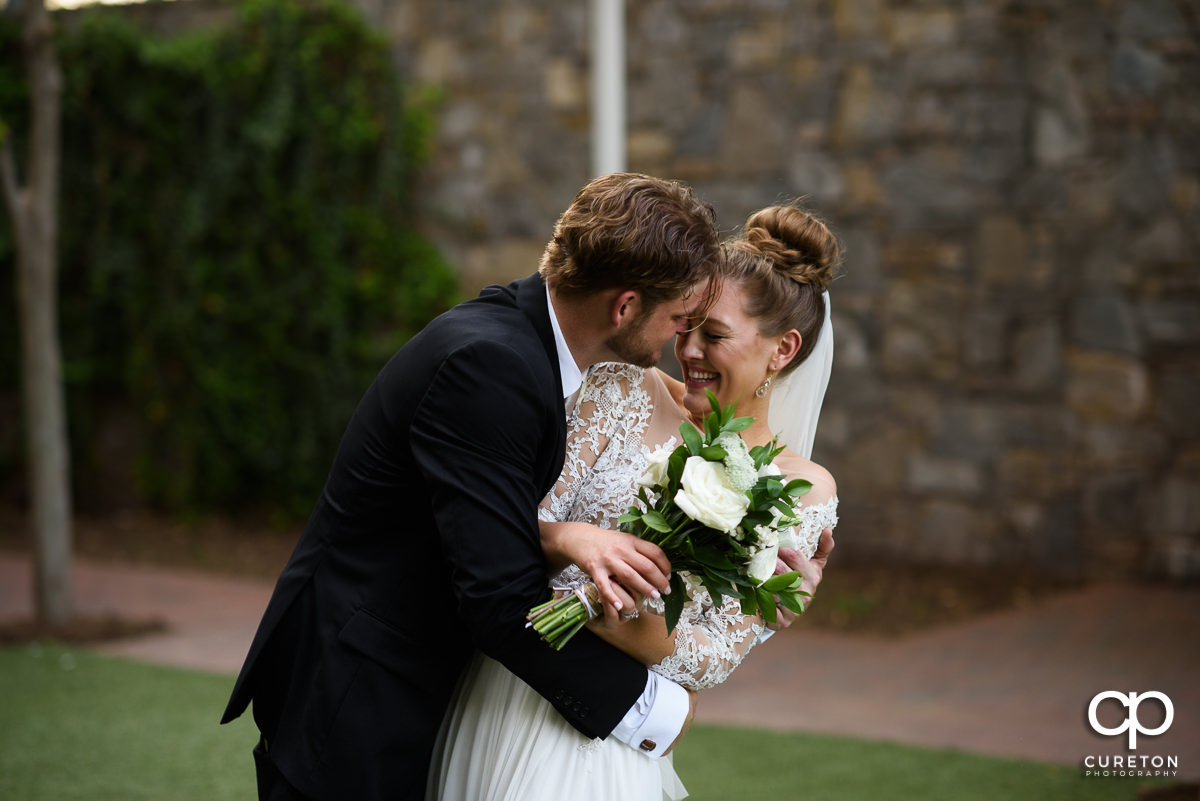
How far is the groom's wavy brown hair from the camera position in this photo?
7.06 ft

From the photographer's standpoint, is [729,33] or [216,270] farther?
[216,270]

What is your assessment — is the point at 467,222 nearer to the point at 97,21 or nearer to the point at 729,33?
the point at 729,33

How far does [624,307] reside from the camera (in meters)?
2.24

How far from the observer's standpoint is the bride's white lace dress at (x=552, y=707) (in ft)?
7.74

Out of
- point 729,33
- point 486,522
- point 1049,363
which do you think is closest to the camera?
point 486,522

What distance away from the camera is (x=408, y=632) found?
2.24 metres

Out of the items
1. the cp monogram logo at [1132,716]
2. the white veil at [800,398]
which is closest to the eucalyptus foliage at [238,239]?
the cp monogram logo at [1132,716]

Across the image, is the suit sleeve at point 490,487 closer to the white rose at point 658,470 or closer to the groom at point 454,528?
the groom at point 454,528

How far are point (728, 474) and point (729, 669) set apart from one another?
581 mm

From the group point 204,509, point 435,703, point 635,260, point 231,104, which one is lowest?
point 204,509

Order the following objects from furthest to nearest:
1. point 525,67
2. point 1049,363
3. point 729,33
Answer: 1. point 525,67
2. point 729,33
3. point 1049,363

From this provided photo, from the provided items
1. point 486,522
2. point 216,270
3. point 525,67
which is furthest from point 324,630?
point 216,270

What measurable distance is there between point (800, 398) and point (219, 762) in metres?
3.20

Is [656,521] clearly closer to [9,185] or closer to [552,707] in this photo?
[552,707]
